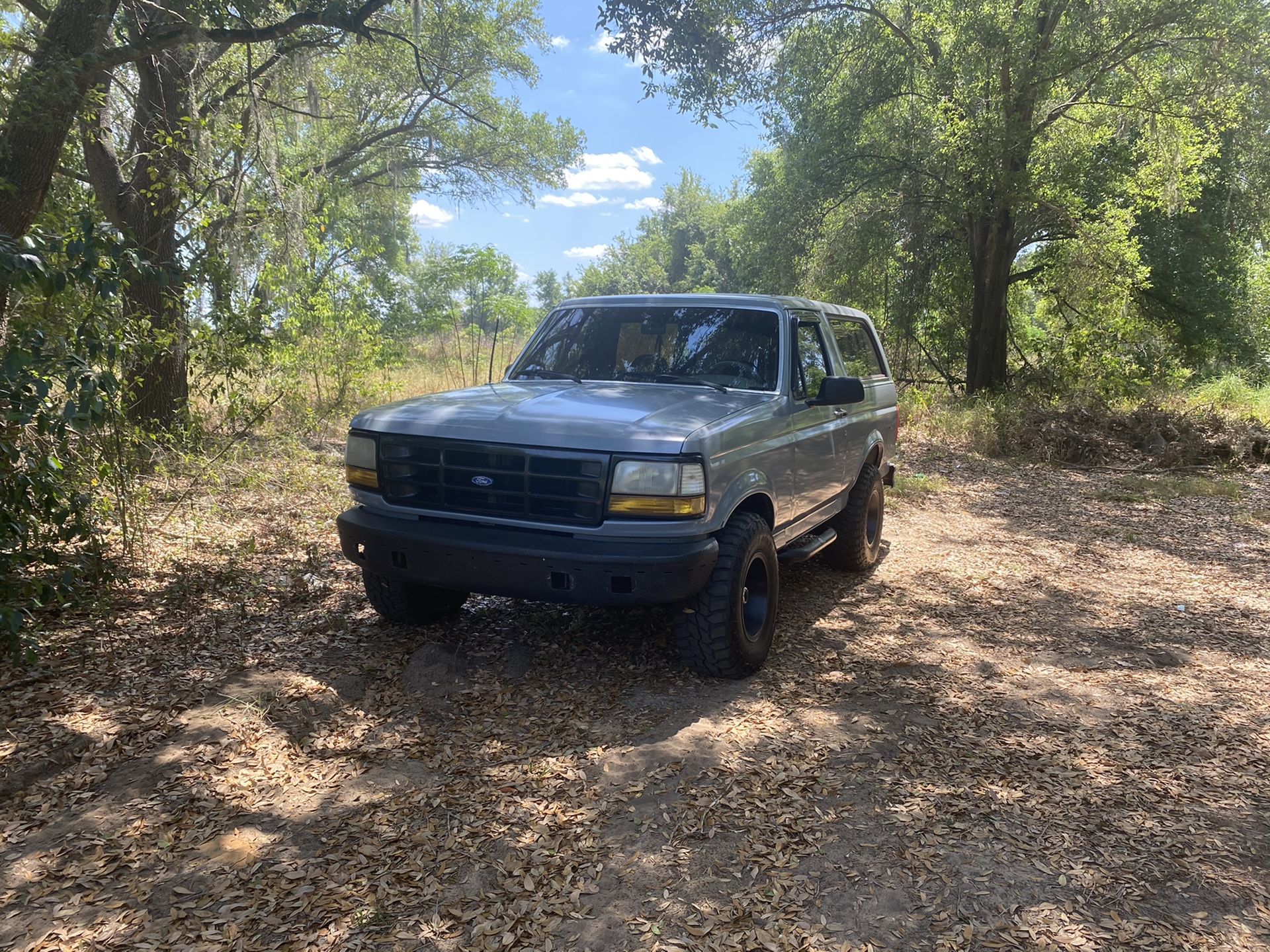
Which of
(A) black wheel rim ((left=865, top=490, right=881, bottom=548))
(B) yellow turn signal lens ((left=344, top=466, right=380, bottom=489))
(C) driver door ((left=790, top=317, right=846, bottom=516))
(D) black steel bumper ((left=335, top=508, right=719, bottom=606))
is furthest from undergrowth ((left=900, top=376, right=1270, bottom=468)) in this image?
(B) yellow turn signal lens ((left=344, top=466, right=380, bottom=489))

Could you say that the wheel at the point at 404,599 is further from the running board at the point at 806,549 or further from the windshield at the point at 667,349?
the running board at the point at 806,549

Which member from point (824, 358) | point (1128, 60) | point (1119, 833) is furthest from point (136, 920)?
point (1128, 60)

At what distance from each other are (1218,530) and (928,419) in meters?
6.50

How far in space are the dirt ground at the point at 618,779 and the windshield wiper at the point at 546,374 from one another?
1442 mm

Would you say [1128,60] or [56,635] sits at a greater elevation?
[1128,60]

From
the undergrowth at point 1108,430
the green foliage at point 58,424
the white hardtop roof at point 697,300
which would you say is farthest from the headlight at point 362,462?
the undergrowth at point 1108,430

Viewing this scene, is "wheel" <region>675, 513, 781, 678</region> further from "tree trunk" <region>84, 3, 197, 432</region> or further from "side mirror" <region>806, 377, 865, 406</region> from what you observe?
"tree trunk" <region>84, 3, 197, 432</region>

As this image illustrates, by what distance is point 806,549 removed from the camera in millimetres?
5184

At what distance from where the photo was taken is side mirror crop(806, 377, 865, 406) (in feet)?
16.0

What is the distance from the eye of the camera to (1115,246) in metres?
13.6

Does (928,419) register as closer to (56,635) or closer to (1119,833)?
(1119,833)

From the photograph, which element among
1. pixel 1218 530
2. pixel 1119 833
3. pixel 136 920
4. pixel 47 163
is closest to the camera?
pixel 136 920

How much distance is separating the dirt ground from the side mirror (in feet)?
4.71

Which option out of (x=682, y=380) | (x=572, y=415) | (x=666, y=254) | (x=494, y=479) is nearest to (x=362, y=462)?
(x=494, y=479)
